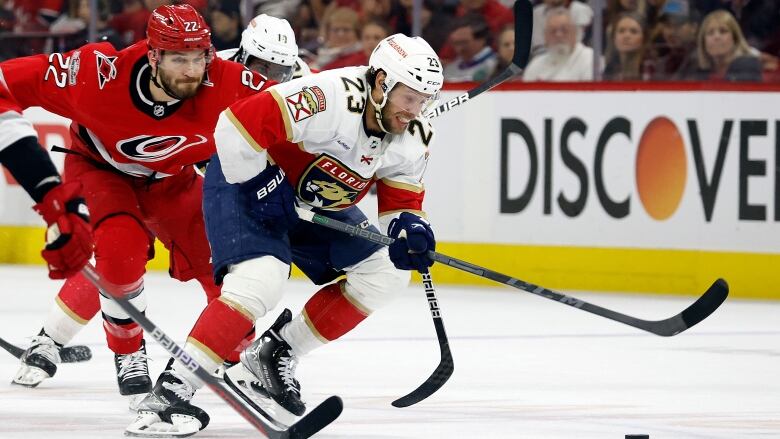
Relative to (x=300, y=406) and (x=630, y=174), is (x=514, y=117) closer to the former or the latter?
(x=630, y=174)

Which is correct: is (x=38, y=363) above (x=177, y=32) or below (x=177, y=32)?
below

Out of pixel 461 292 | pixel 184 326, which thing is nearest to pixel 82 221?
pixel 184 326

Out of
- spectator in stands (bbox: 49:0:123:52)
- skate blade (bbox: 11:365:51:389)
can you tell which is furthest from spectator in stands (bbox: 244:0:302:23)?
skate blade (bbox: 11:365:51:389)

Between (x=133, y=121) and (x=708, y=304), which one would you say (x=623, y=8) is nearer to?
(x=708, y=304)

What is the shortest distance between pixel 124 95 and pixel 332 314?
2.80 feet

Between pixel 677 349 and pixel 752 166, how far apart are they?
1.79m

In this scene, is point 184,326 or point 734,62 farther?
point 734,62

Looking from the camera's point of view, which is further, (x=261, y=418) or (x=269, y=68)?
(x=269, y=68)

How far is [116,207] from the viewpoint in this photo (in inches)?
183

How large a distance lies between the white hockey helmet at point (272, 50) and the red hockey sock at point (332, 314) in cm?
144

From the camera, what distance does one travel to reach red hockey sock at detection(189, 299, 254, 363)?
400cm

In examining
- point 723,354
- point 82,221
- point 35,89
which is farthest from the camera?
point 723,354

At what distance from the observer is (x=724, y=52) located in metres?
7.65

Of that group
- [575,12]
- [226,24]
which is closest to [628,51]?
[575,12]
